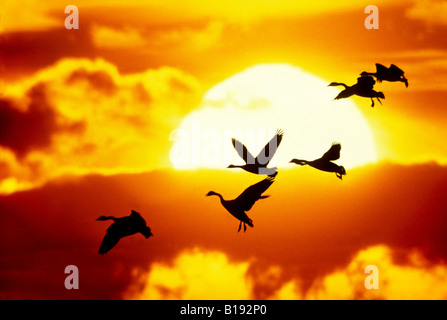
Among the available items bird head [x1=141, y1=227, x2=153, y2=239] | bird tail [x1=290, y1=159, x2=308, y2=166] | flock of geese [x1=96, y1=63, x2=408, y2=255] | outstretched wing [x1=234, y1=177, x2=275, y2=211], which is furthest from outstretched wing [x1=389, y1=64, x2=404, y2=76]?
bird head [x1=141, y1=227, x2=153, y2=239]

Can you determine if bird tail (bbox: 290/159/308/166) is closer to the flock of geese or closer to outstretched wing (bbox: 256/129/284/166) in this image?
the flock of geese

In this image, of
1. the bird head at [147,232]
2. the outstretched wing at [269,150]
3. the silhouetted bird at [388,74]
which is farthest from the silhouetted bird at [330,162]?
the bird head at [147,232]

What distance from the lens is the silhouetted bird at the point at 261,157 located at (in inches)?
710

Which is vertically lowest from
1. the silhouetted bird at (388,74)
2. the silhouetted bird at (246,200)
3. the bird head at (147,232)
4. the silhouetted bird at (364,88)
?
the bird head at (147,232)

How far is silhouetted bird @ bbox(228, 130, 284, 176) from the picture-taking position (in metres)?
18.0

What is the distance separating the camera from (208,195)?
19.3m

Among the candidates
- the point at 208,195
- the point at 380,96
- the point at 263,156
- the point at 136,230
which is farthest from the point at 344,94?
the point at 136,230

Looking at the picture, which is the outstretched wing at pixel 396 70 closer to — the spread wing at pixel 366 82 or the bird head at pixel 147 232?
the spread wing at pixel 366 82

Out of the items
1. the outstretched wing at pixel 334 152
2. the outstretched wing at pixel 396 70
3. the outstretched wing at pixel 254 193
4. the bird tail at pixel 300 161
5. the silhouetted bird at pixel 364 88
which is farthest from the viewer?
the bird tail at pixel 300 161

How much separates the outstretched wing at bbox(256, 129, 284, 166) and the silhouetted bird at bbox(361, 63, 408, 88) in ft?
7.41
